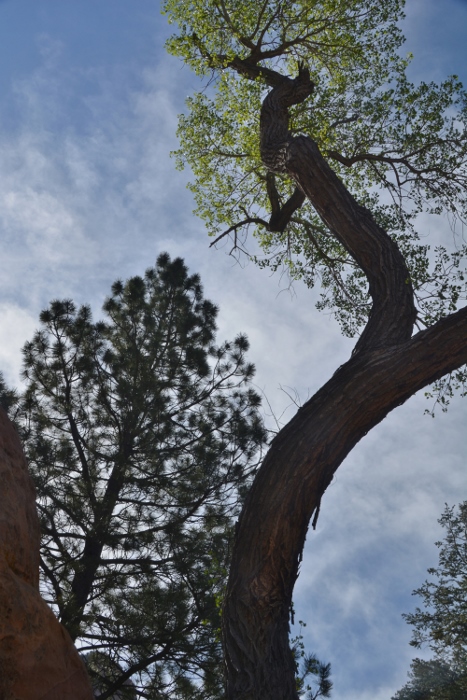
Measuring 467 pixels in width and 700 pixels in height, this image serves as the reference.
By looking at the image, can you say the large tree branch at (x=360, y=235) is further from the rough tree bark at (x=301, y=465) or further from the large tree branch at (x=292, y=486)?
the large tree branch at (x=292, y=486)

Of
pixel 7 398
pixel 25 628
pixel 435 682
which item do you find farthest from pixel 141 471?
pixel 435 682

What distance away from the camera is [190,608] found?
773cm

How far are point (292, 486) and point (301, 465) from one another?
0.17 metres

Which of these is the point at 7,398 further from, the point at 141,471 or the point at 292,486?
the point at 292,486

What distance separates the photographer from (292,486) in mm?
4340

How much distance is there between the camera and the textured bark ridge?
327 centimetres

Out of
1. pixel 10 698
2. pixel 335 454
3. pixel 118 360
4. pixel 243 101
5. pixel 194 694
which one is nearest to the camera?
pixel 10 698

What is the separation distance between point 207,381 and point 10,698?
7.38 m

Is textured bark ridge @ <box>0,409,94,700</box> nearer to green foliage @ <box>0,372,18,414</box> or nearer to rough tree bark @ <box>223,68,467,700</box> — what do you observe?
rough tree bark @ <box>223,68,467,700</box>

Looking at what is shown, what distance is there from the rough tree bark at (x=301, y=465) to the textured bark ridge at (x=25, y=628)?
1117mm

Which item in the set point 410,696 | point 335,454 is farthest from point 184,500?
point 410,696

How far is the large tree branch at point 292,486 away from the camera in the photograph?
3.96 meters

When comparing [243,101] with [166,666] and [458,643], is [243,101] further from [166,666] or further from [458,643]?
[458,643]

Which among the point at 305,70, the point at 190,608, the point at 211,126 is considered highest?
the point at 211,126
